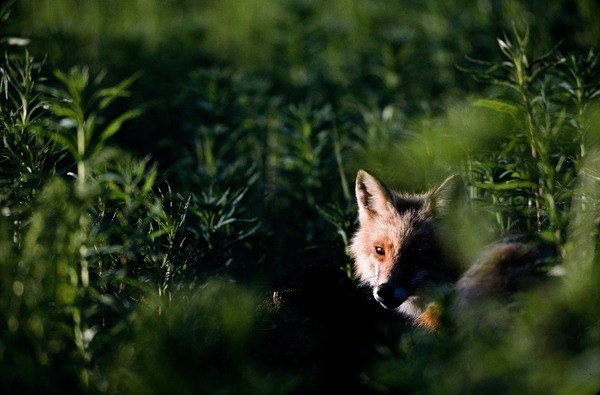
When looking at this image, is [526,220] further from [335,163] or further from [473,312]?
[335,163]

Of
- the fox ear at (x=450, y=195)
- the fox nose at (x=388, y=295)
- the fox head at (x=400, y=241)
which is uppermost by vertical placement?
the fox ear at (x=450, y=195)

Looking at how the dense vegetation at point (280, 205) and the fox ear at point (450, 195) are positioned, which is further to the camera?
the fox ear at point (450, 195)

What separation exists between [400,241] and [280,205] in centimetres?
166

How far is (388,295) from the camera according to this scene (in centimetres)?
425

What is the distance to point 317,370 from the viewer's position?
122 inches

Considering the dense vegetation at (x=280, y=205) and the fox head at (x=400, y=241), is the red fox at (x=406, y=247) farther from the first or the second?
the dense vegetation at (x=280, y=205)

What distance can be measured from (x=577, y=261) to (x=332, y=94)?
512 centimetres

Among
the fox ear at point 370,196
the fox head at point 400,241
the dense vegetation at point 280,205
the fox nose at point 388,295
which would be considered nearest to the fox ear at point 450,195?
the fox head at point 400,241

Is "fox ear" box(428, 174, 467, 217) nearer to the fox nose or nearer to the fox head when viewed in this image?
the fox head

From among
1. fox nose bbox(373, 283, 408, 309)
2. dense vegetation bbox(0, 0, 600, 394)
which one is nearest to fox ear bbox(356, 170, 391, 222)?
dense vegetation bbox(0, 0, 600, 394)

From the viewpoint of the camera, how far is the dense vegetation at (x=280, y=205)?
105 inches

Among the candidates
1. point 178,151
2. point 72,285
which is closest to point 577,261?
point 72,285

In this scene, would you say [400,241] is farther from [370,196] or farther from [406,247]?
[370,196]

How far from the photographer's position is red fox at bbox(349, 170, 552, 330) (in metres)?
4.32
